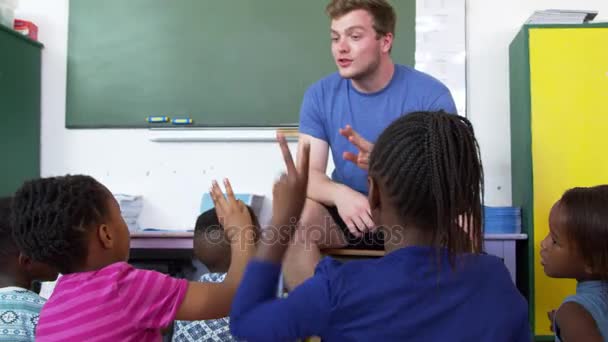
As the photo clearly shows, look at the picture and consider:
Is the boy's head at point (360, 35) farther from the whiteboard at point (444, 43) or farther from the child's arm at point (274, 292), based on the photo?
the child's arm at point (274, 292)

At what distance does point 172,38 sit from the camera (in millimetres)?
3555

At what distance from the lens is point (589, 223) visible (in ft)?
5.04

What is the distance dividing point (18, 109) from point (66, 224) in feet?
8.47

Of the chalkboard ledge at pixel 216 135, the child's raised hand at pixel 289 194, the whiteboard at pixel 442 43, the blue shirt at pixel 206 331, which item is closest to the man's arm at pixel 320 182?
the blue shirt at pixel 206 331

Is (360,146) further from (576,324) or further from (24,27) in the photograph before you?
(24,27)

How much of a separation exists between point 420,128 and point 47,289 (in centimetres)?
222

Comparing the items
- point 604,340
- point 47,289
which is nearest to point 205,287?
point 604,340

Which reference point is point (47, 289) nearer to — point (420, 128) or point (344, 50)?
point (344, 50)

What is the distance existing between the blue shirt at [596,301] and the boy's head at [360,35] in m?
1.11

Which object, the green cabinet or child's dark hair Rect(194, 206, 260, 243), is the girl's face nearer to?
child's dark hair Rect(194, 206, 260, 243)

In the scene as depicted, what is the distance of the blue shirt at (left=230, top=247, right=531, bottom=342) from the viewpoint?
2.78 feet

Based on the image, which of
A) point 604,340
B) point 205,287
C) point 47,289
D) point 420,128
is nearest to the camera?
point 420,128

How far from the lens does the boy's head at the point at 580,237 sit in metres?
1.51

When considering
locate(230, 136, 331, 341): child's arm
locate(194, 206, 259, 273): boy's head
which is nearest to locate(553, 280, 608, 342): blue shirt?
locate(230, 136, 331, 341): child's arm
